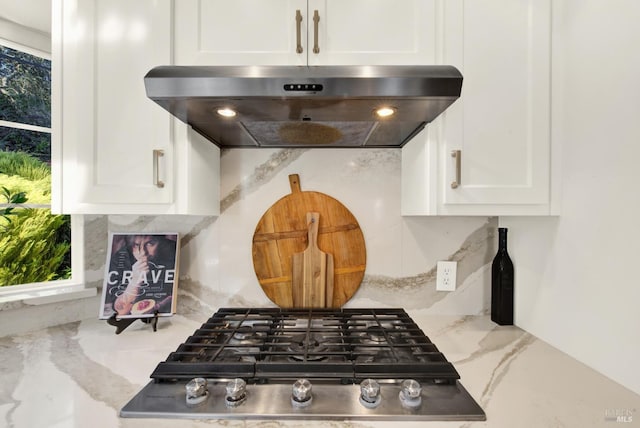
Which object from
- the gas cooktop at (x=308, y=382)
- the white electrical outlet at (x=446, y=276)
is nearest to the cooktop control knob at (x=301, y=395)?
the gas cooktop at (x=308, y=382)

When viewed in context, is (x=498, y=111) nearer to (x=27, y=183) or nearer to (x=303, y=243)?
(x=303, y=243)

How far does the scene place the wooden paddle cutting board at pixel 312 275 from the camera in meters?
1.33

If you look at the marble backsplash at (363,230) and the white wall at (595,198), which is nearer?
the white wall at (595,198)

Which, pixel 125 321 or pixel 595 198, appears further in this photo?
pixel 125 321

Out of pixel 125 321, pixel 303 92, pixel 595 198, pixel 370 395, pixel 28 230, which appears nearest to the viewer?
pixel 370 395

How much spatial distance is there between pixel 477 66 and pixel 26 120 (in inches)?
67.0

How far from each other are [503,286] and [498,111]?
69 cm

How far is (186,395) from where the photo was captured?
0.73 metres

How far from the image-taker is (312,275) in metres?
1.33

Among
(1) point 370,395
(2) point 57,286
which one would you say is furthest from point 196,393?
(2) point 57,286

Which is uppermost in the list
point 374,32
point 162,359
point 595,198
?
point 374,32

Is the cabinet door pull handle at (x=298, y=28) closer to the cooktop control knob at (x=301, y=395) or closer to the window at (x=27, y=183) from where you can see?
the cooktop control knob at (x=301, y=395)

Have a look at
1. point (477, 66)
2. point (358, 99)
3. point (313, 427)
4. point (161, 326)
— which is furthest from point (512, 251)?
point (161, 326)

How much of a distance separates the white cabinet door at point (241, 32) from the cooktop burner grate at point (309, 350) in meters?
0.86
